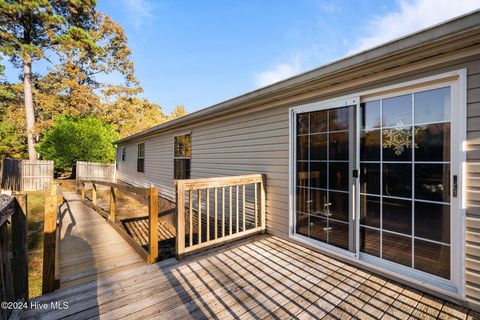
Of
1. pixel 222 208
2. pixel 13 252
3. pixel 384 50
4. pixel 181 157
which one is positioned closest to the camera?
pixel 13 252

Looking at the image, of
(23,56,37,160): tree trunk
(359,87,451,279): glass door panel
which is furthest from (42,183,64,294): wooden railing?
(23,56,37,160): tree trunk

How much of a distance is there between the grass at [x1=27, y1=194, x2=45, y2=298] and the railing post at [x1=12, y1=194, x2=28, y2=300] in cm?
111

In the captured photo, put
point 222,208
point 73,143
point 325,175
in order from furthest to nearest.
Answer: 1. point 73,143
2. point 222,208
3. point 325,175

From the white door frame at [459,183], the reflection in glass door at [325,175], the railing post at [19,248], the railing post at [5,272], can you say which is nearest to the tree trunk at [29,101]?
the railing post at [19,248]

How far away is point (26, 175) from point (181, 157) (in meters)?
8.69

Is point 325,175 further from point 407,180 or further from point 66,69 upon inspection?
point 66,69

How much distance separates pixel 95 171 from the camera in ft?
42.0

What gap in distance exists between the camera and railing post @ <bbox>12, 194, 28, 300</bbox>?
6.51 feet

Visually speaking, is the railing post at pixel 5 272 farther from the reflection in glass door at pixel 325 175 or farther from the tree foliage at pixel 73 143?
the tree foliage at pixel 73 143

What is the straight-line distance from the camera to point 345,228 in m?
2.86

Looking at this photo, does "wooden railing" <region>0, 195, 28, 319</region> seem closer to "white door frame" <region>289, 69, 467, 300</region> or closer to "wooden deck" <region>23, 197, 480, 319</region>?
"wooden deck" <region>23, 197, 480, 319</region>

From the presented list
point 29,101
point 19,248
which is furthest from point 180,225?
point 29,101

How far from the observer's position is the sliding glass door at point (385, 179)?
7.18 ft

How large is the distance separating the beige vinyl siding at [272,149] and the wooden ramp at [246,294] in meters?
0.68
